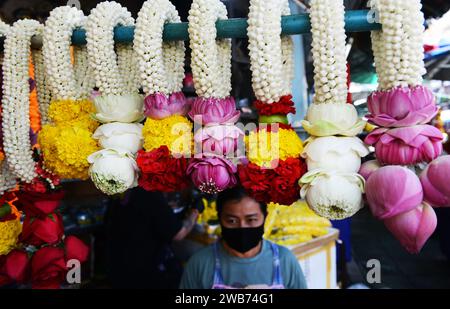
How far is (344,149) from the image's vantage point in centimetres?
58

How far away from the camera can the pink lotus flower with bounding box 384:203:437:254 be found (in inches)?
21.3

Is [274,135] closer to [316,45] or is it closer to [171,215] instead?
[316,45]

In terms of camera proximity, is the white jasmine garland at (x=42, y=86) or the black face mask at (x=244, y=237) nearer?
the white jasmine garland at (x=42, y=86)

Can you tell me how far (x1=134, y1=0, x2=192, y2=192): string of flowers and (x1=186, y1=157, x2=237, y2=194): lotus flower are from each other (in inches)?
1.6

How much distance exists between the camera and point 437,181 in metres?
0.53

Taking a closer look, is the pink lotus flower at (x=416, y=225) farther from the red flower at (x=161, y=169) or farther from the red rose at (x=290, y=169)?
the red flower at (x=161, y=169)

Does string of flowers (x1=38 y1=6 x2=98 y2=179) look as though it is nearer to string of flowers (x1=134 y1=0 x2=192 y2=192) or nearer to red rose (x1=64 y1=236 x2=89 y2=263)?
string of flowers (x1=134 y1=0 x2=192 y2=192)

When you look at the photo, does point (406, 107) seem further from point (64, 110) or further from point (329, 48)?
point (64, 110)

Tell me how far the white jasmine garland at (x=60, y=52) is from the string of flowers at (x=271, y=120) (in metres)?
0.38

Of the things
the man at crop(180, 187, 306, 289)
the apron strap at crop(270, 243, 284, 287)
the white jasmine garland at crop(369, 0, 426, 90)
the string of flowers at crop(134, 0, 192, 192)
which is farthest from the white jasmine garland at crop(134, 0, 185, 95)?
the apron strap at crop(270, 243, 284, 287)

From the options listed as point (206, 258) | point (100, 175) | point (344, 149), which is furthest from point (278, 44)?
point (206, 258)

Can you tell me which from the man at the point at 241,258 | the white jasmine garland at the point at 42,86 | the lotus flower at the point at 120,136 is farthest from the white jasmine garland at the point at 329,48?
the man at the point at 241,258

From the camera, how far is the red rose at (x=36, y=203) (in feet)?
2.84

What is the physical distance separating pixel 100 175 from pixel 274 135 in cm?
32
